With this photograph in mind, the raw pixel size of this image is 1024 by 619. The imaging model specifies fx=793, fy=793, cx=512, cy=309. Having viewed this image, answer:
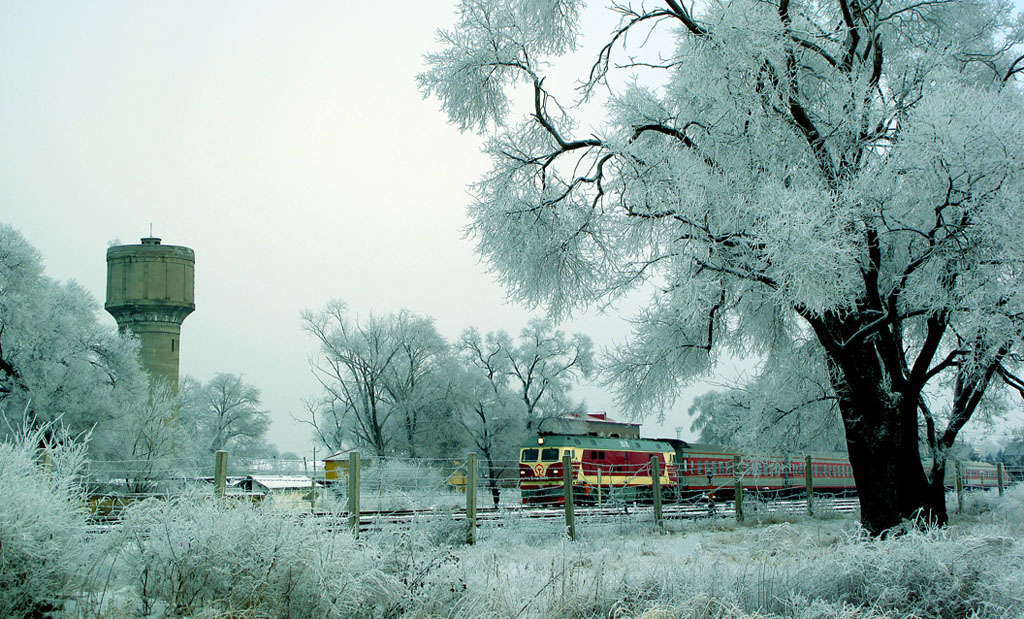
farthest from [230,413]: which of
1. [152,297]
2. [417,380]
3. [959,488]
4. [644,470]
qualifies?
[959,488]

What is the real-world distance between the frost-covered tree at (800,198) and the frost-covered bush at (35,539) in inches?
296

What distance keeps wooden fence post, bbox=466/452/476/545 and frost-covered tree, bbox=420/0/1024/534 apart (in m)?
3.37

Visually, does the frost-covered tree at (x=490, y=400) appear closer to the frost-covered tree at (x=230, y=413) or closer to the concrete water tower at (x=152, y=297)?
the concrete water tower at (x=152, y=297)

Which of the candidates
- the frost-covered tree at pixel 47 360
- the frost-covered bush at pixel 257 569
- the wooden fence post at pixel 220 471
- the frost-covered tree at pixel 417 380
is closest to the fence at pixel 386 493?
the wooden fence post at pixel 220 471

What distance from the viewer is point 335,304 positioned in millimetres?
43062

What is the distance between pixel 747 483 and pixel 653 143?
1719cm

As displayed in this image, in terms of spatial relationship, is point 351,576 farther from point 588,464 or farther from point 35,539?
point 588,464

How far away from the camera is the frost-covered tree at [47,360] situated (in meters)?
28.0

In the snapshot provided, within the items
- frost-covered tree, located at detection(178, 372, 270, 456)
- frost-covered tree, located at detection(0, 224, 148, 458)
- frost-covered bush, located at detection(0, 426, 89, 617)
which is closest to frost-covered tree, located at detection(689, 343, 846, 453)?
frost-covered bush, located at detection(0, 426, 89, 617)

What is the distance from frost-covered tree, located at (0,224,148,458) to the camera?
27969 millimetres

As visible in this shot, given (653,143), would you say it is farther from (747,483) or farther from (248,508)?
(747,483)

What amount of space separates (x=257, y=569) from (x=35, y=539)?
1.27 meters

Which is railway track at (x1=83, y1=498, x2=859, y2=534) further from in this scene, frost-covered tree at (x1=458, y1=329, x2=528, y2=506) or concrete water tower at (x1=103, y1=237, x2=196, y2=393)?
concrete water tower at (x1=103, y1=237, x2=196, y2=393)

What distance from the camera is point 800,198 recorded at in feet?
32.0
